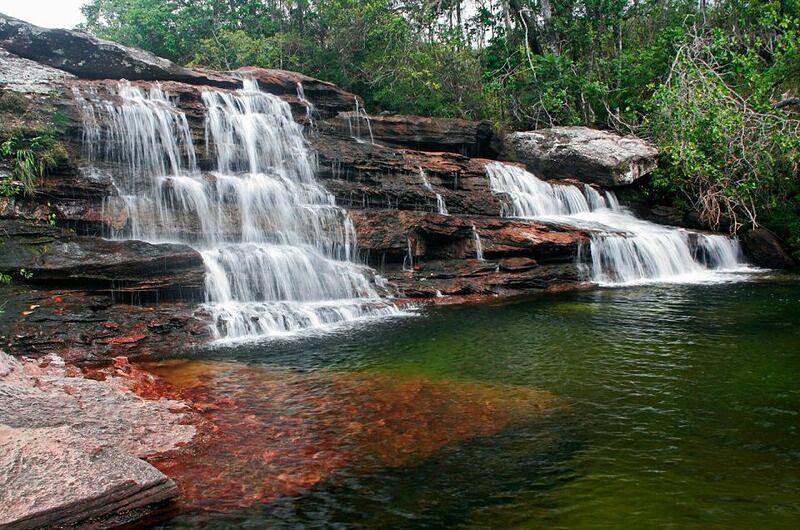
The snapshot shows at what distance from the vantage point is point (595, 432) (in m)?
5.99

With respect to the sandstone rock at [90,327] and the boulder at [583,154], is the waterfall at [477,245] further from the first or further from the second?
the sandstone rock at [90,327]

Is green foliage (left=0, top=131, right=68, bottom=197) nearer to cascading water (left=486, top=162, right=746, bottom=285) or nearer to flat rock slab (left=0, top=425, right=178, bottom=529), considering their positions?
flat rock slab (left=0, top=425, right=178, bottom=529)

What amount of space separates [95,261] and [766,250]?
61.7 feet

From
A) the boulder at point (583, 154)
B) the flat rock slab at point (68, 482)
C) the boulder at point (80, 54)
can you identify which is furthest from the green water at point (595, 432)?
the boulder at point (80, 54)

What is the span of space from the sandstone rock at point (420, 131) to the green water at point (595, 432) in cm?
1057

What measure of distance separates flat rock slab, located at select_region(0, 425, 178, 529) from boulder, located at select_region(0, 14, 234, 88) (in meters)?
14.5

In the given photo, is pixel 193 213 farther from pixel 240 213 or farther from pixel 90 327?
pixel 90 327

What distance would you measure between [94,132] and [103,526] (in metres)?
12.0

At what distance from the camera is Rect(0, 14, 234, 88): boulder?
1567 centimetres

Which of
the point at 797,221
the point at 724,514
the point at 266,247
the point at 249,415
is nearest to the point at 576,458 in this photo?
the point at 724,514

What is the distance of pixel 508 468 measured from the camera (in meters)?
5.27

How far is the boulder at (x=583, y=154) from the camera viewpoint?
20828 millimetres

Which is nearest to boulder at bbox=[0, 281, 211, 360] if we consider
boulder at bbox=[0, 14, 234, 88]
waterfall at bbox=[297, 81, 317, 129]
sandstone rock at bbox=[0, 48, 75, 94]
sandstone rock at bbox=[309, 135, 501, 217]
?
sandstone rock at bbox=[0, 48, 75, 94]

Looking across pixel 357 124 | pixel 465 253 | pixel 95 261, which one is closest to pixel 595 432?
pixel 95 261
